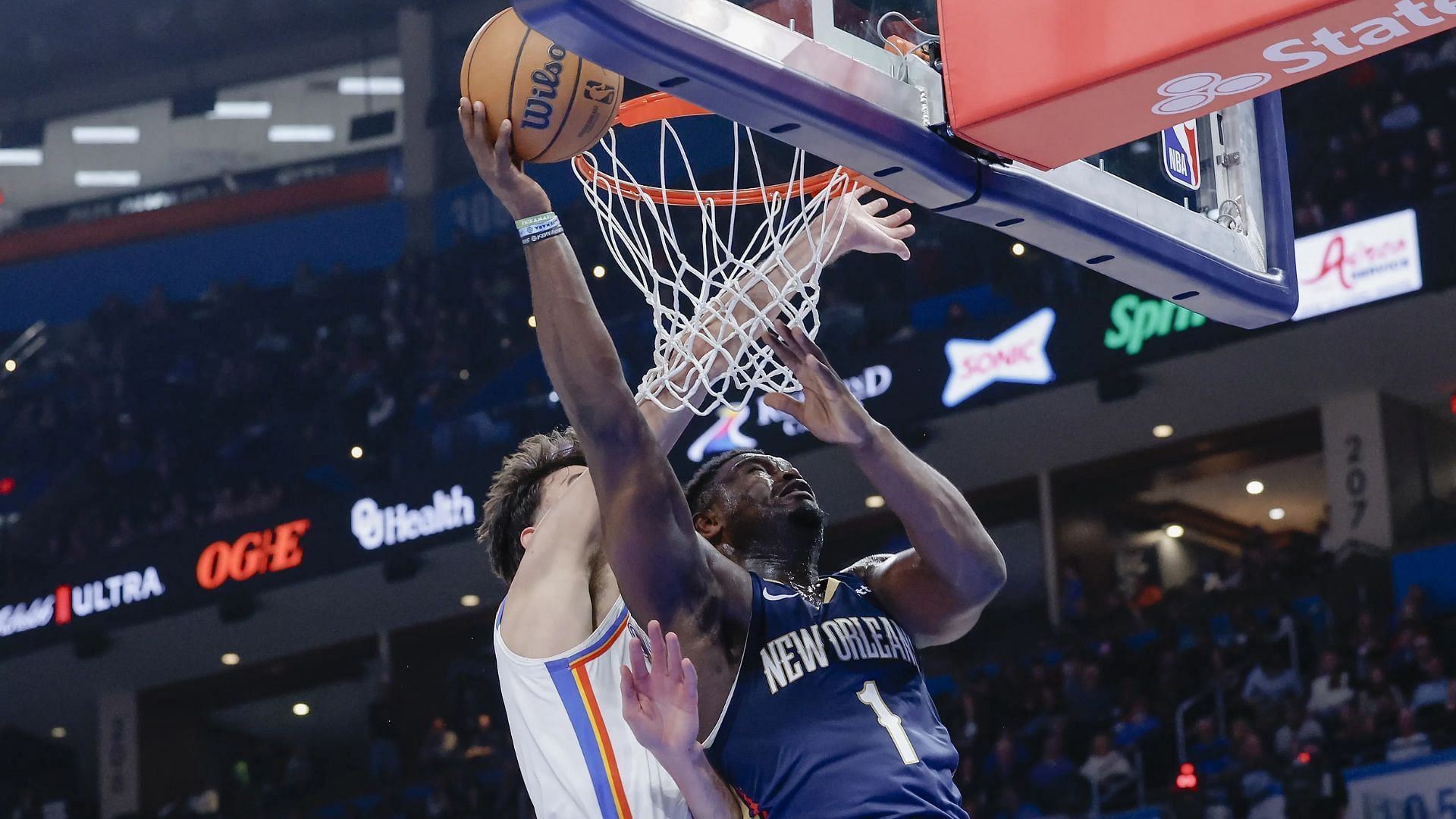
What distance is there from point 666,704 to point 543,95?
1.09 metres

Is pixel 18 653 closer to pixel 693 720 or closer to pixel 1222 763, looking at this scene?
pixel 1222 763

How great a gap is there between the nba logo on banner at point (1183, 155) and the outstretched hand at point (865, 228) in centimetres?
59

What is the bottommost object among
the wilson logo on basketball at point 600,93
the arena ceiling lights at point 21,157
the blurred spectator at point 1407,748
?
the blurred spectator at point 1407,748

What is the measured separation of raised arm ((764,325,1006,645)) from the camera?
356 centimetres

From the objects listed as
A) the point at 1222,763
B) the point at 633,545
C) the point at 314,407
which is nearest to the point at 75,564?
the point at 314,407

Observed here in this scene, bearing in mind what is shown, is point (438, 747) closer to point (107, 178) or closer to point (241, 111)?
point (241, 111)

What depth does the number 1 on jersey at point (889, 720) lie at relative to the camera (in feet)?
10.9

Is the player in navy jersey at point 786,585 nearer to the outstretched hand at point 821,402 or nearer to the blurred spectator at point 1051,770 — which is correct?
the outstretched hand at point 821,402

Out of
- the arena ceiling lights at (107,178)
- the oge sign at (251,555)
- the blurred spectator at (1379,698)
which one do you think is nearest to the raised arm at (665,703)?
the blurred spectator at (1379,698)

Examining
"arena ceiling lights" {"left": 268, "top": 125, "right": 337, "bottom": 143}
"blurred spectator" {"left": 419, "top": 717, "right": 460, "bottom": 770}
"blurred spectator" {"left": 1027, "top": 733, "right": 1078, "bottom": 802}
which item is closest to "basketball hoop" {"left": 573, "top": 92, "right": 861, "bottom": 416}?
"blurred spectator" {"left": 1027, "top": 733, "right": 1078, "bottom": 802}

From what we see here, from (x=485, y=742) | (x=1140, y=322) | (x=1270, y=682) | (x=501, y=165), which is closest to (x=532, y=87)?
(x=501, y=165)

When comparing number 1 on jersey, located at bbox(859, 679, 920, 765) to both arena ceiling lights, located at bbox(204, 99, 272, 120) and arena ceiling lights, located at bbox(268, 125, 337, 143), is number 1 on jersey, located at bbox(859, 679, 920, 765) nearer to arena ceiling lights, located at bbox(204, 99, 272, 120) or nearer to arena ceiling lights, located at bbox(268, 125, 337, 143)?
arena ceiling lights, located at bbox(268, 125, 337, 143)

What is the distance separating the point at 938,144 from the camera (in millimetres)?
3273

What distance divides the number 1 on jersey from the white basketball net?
647 mm
